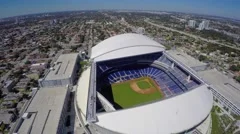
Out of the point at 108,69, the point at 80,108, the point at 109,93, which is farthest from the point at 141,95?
the point at 80,108

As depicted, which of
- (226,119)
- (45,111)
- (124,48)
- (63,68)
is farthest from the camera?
(63,68)

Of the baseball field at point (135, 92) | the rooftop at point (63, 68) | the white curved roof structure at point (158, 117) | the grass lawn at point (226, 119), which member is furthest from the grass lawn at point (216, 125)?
the rooftop at point (63, 68)

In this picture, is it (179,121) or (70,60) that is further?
(70,60)

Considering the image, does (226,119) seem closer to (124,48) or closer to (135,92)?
(135,92)

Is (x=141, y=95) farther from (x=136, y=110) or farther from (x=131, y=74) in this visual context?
(x=136, y=110)

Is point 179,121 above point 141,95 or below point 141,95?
above

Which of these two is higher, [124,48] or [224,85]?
[124,48]

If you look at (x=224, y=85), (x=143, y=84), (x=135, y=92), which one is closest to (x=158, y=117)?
(x=135, y=92)
